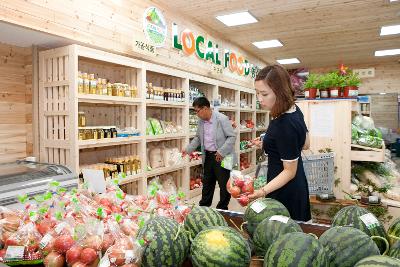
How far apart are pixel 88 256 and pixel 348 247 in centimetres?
74

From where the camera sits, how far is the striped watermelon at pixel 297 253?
2.56 feet

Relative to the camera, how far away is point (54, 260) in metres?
0.99

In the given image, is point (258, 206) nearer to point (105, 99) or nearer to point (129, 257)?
point (129, 257)

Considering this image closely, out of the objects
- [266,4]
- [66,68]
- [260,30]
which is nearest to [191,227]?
[66,68]

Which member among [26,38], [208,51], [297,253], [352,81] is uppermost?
[208,51]

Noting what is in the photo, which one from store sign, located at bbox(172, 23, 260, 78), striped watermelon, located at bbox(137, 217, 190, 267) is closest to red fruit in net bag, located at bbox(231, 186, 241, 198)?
striped watermelon, located at bbox(137, 217, 190, 267)

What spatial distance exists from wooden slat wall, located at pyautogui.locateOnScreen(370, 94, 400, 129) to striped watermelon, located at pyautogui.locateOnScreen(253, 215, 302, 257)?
12.0 meters

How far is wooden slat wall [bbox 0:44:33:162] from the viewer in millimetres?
3258

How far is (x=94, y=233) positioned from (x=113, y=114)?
3490 mm

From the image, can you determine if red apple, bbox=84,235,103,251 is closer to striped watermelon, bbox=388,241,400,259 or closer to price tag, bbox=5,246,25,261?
price tag, bbox=5,246,25,261

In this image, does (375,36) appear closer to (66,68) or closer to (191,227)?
(66,68)

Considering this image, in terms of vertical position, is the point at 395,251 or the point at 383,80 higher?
A: the point at 383,80

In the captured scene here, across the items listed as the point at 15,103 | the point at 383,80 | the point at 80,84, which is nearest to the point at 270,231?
the point at 80,84

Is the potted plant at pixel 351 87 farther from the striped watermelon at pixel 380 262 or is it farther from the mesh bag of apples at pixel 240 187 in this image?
the striped watermelon at pixel 380 262
